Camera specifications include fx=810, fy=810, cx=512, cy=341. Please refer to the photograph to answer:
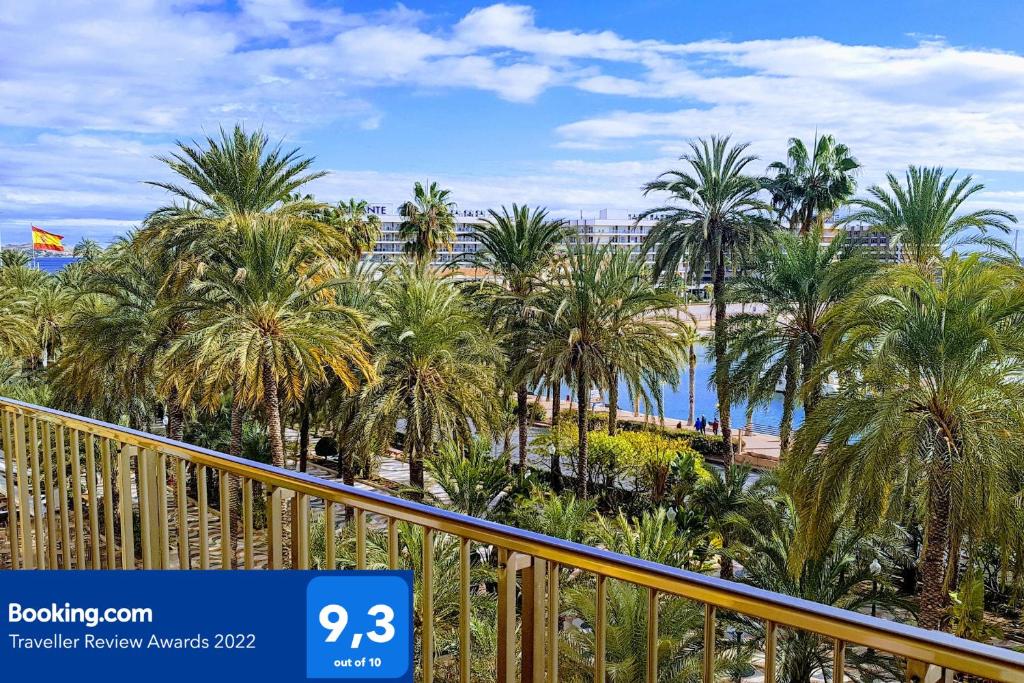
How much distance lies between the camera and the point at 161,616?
1866mm

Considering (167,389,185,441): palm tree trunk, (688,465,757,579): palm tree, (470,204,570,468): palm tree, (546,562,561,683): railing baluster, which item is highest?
(470,204,570,468): palm tree

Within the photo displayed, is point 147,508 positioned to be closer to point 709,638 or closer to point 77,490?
point 77,490

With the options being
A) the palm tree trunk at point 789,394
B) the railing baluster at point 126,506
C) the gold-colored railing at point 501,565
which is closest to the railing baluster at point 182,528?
the gold-colored railing at point 501,565

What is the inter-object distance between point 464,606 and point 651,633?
19.9 inches

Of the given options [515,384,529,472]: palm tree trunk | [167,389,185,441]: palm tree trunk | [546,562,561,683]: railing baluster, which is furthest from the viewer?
[515,384,529,472]: palm tree trunk

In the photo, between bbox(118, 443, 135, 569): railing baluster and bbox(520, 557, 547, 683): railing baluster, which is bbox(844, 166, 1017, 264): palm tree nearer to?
bbox(118, 443, 135, 569): railing baluster

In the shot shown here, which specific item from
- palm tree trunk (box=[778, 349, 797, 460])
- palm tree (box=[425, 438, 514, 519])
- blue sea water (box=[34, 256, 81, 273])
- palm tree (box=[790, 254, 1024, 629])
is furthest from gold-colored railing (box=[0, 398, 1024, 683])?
blue sea water (box=[34, 256, 81, 273])

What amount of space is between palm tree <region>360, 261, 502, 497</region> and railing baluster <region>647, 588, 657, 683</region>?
15313 mm

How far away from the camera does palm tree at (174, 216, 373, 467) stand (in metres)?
A: 15.1

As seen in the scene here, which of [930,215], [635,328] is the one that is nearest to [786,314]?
[635,328]

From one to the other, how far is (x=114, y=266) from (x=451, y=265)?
8.62 metres

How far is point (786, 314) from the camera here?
18625 mm

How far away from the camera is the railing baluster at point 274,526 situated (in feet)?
6.64

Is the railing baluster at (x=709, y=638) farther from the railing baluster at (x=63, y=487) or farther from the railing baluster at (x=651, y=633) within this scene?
the railing baluster at (x=63, y=487)
